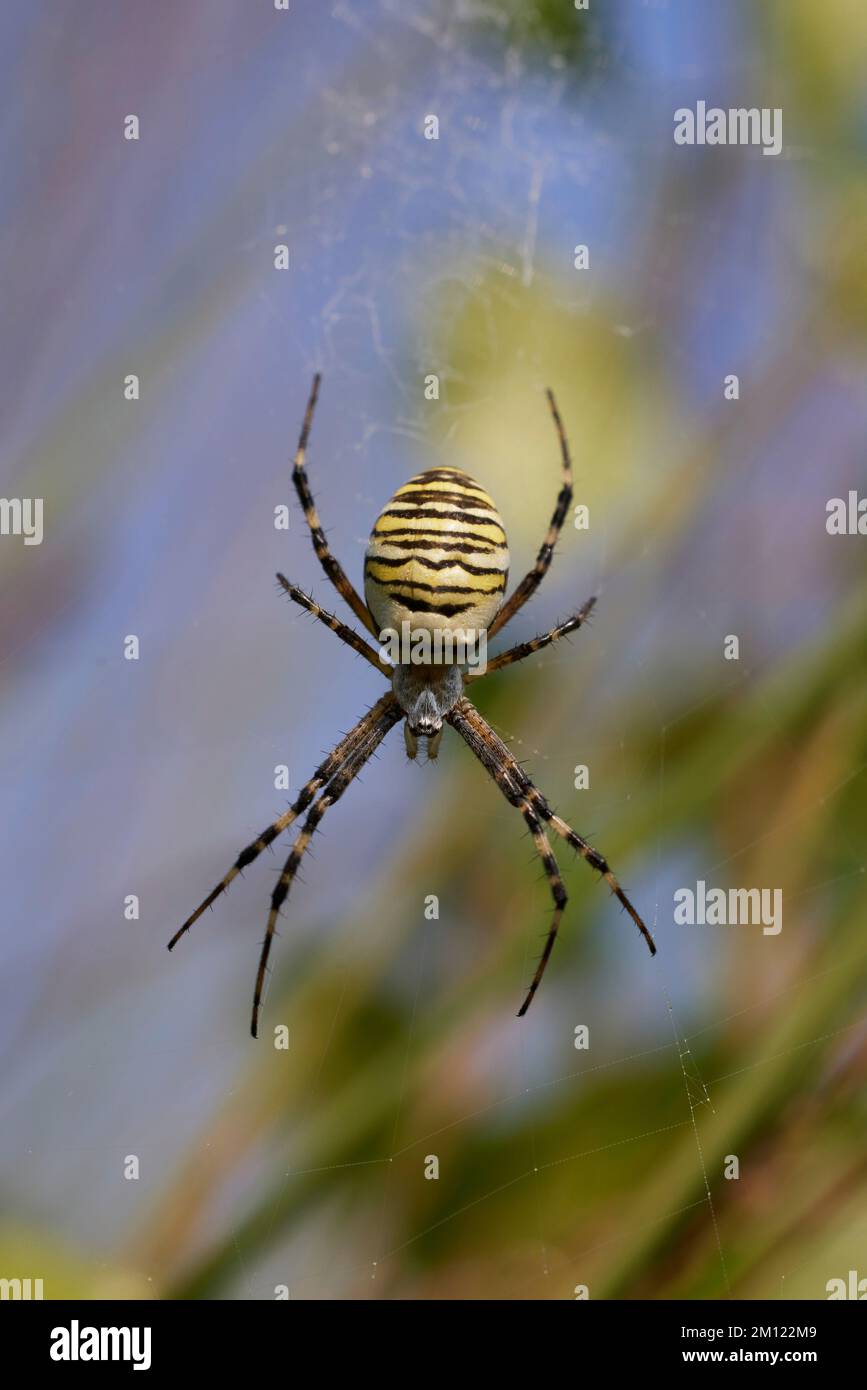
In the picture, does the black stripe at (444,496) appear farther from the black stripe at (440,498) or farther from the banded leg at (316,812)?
the banded leg at (316,812)

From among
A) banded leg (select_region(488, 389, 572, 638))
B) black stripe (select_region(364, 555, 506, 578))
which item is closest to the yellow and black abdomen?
black stripe (select_region(364, 555, 506, 578))

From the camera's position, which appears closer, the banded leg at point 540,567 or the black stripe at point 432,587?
the black stripe at point 432,587

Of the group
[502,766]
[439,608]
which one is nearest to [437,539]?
[439,608]

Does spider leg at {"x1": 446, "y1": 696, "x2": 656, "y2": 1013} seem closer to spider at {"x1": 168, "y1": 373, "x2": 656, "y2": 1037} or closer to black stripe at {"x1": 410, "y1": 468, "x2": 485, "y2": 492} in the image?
spider at {"x1": 168, "y1": 373, "x2": 656, "y2": 1037}

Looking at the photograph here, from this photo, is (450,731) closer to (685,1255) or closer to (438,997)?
(438,997)

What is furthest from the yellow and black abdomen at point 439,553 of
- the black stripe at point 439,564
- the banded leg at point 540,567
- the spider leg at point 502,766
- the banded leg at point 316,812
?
the banded leg at point 316,812

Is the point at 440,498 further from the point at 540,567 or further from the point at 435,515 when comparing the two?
the point at 540,567

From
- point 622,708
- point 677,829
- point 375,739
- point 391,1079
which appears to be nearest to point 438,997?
point 391,1079
